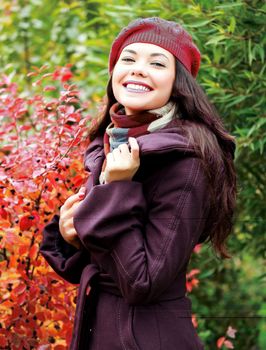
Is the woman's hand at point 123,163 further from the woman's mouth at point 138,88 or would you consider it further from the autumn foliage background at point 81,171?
the autumn foliage background at point 81,171

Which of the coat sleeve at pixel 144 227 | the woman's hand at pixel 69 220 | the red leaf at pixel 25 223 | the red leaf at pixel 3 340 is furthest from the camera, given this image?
the red leaf at pixel 3 340

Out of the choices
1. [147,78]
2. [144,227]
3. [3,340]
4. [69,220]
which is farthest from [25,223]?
[147,78]

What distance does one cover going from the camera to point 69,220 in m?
2.26

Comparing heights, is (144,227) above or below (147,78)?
below

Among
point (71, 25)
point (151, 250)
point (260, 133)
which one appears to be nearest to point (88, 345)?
point (151, 250)

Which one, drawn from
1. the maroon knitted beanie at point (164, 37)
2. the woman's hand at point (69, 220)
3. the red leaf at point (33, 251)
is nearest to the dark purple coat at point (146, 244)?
the woman's hand at point (69, 220)

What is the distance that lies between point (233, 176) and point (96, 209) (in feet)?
1.62

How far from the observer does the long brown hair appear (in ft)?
6.88

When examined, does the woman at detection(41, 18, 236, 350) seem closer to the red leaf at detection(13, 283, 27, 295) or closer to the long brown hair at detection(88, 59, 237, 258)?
the long brown hair at detection(88, 59, 237, 258)

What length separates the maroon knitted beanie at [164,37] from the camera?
7.20ft

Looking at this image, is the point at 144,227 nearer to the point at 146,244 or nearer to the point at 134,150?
the point at 146,244

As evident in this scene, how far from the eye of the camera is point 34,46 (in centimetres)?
620

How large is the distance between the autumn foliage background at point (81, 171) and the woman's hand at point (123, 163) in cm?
44

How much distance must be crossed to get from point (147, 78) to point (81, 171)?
2.54 ft
